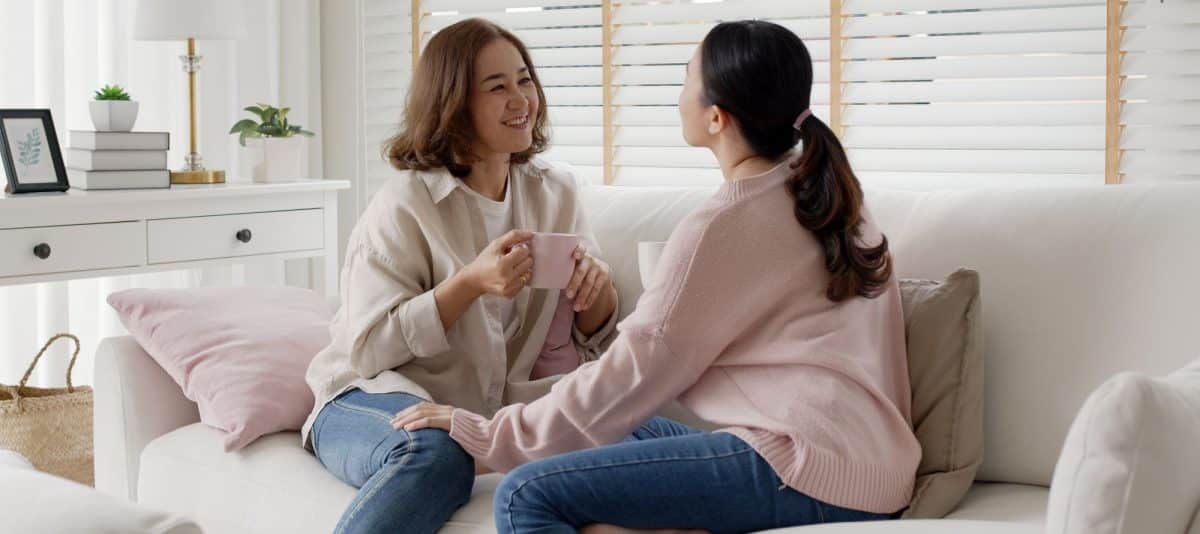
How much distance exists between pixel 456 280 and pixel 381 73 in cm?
197

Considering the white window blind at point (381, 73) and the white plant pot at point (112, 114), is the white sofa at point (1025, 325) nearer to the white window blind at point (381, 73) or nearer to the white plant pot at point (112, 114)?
the white plant pot at point (112, 114)

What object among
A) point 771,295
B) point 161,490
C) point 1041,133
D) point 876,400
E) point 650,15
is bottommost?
point 161,490

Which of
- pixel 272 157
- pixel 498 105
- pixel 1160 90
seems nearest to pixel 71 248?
pixel 272 157

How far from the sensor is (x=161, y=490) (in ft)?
7.14

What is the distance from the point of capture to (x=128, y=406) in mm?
2252

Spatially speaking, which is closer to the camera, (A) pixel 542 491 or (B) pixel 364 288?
(A) pixel 542 491

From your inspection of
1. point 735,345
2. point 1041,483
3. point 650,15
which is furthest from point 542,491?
point 650,15

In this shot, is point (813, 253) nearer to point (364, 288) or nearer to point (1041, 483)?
point (1041, 483)

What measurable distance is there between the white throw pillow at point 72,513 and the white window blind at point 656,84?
2157 mm

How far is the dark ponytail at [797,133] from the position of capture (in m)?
1.69

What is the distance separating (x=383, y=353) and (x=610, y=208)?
0.55m

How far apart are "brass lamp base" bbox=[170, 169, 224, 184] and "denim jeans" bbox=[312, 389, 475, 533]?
4.14 feet

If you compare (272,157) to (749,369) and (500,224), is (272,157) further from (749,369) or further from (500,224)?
(749,369)

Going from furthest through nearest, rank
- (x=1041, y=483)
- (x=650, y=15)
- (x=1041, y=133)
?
(x=650, y=15)
(x=1041, y=133)
(x=1041, y=483)
